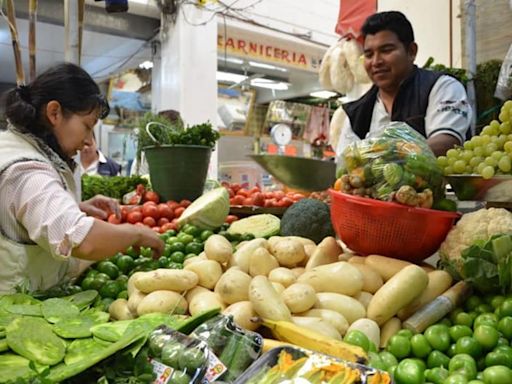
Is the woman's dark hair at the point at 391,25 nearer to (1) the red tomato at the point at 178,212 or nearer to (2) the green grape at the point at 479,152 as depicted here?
(2) the green grape at the point at 479,152

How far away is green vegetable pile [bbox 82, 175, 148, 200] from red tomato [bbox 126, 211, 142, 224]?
0.91m

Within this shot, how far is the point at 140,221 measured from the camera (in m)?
2.93

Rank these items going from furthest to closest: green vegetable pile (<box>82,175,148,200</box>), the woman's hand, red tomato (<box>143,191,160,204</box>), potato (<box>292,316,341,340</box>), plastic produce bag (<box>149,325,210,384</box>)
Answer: green vegetable pile (<box>82,175,148,200</box>)
red tomato (<box>143,191,160,204</box>)
the woman's hand
potato (<box>292,316,341,340</box>)
plastic produce bag (<box>149,325,210,384</box>)

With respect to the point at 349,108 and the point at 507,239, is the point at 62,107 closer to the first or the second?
the point at 507,239

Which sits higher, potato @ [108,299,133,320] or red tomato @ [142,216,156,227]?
red tomato @ [142,216,156,227]

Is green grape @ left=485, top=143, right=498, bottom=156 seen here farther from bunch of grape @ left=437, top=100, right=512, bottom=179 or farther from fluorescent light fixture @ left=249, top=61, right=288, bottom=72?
fluorescent light fixture @ left=249, top=61, right=288, bottom=72

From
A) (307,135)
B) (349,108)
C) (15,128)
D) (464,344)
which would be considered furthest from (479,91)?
(307,135)

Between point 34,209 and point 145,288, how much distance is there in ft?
1.50

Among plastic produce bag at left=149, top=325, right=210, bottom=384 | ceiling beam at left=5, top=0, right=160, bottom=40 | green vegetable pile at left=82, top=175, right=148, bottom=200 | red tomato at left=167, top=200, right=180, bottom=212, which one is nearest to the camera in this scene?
plastic produce bag at left=149, top=325, right=210, bottom=384

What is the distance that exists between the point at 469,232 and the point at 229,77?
8.64 meters

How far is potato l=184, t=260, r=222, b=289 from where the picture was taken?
5.35ft

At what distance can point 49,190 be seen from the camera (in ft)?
5.38

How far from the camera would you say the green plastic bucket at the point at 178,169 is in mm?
3121

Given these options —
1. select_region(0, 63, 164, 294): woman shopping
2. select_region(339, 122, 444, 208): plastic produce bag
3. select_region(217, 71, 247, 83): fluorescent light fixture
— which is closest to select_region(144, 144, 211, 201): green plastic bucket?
select_region(0, 63, 164, 294): woman shopping
